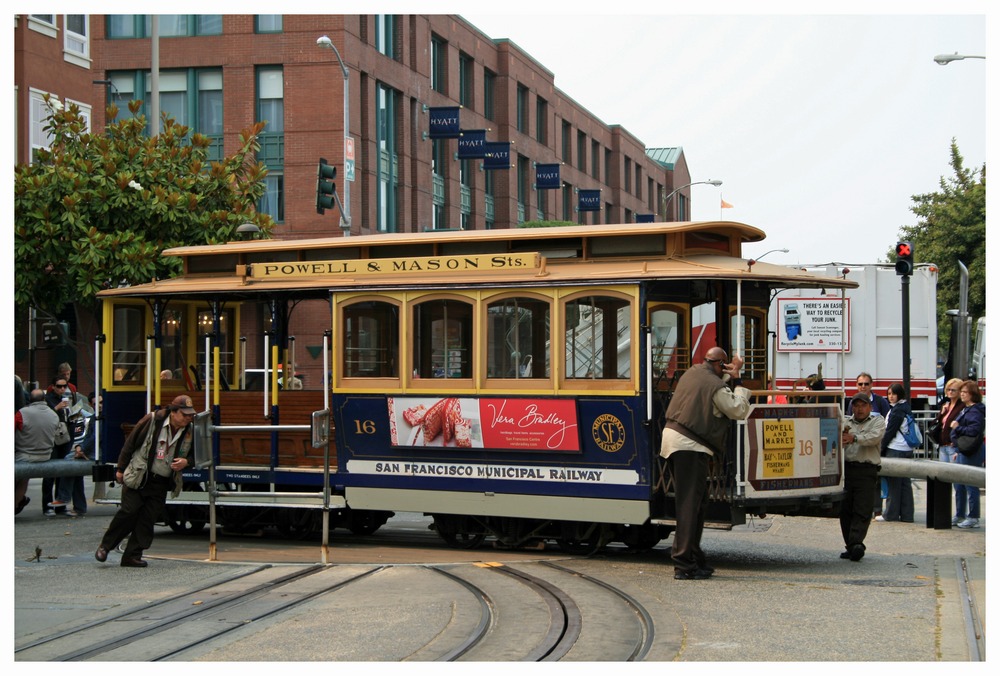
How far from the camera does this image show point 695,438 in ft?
38.0

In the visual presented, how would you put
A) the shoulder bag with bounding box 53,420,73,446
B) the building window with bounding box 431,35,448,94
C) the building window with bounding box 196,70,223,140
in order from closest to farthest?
1. the shoulder bag with bounding box 53,420,73,446
2. the building window with bounding box 196,70,223,140
3. the building window with bounding box 431,35,448,94

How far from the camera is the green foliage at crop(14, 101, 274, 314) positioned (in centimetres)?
2192

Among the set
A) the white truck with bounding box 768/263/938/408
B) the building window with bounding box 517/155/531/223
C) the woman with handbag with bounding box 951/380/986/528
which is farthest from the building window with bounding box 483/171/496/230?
the woman with handbag with bounding box 951/380/986/528

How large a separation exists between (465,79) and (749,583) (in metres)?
45.0

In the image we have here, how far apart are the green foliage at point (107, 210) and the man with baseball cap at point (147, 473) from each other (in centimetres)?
930

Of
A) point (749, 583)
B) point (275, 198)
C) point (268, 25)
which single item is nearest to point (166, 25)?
point (268, 25)

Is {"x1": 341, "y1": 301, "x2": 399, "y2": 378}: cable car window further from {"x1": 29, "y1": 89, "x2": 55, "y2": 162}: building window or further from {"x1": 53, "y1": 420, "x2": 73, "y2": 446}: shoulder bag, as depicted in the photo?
{"x1": 29, "y1": 89, "x2": 55, "y2": 162}: building window

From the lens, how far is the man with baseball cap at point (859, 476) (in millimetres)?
12758

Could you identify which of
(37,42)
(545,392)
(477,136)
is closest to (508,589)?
(545,392)

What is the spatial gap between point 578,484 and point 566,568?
983mm

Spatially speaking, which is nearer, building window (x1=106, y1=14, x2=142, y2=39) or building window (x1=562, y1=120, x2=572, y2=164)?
building window (x1=106, y1=14, x2=142, y2=39)

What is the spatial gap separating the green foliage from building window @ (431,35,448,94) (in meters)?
28.1

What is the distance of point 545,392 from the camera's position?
12.8 meters

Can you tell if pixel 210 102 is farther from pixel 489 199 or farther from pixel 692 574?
pixel 692 574
